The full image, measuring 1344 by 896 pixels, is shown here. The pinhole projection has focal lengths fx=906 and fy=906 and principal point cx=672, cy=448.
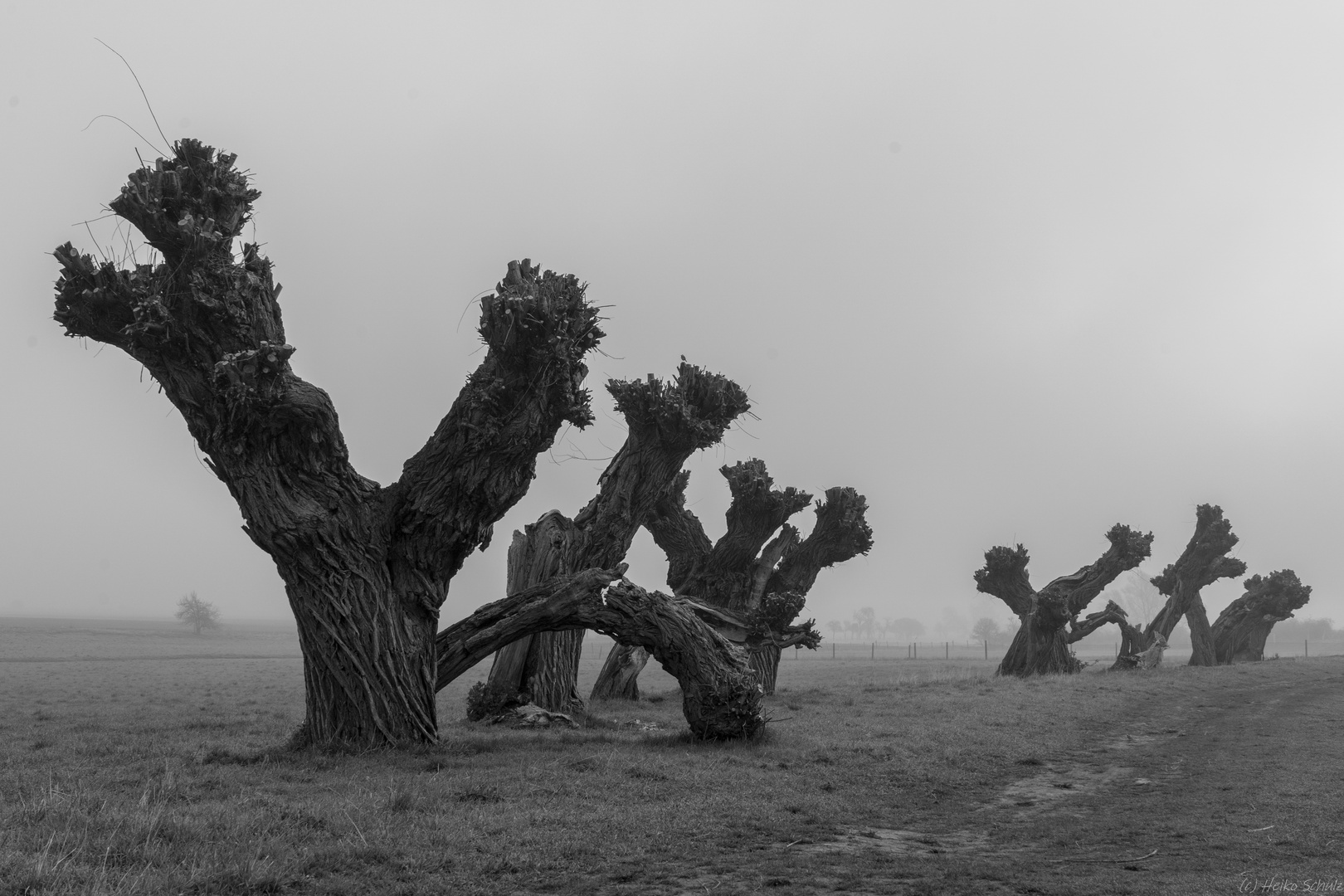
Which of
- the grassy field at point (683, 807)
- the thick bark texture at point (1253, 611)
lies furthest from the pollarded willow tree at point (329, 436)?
the thick bark texture at point (1253, 611)

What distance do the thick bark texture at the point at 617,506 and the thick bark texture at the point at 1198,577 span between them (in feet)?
106

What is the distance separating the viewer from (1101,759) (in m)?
14.5

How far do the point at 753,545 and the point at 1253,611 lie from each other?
36.5 metres

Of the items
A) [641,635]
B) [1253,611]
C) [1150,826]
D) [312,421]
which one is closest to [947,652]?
[1253,611]

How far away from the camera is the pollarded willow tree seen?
1245 cm

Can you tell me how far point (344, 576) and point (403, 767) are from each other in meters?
2.85

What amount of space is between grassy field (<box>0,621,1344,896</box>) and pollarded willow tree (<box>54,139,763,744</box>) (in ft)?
4.24

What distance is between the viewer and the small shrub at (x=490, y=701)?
1834cm

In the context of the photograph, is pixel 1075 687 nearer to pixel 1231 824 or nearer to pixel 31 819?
pixel 1231 824

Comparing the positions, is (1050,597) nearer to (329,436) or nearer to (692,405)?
(692,405)

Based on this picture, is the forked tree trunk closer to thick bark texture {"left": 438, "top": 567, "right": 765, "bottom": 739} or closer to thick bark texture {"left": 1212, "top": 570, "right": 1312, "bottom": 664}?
thick bark texture {"left": 438, "top": 567, "right": 765, "bottom": 739}

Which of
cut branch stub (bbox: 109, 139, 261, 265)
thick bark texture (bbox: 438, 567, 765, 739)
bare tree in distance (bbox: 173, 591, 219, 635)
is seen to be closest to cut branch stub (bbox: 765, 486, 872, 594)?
thick bark texture (bbox: 438, 567, 765, 739)

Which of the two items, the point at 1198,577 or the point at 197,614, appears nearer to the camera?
the point at 1198,577

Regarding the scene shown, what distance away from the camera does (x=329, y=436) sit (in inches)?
503
